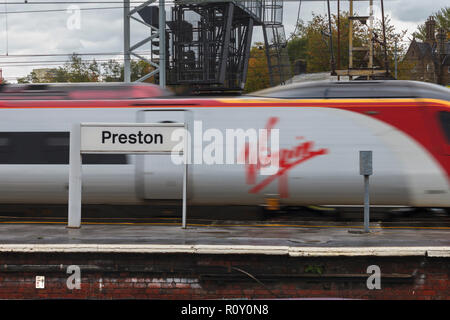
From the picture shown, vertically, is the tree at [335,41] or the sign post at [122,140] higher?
the tree at [335,41]

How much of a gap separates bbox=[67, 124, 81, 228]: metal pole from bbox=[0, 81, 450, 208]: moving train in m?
1.99

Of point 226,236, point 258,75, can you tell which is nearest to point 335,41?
point 258,75

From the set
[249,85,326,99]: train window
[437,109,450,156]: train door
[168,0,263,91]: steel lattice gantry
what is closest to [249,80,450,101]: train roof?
[249,85,326,99]: train window

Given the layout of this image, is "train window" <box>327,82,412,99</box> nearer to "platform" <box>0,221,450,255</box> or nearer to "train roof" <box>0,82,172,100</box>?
"platform" <box>0,221,450,255</box>

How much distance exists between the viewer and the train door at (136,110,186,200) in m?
12.1

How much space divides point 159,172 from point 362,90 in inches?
172

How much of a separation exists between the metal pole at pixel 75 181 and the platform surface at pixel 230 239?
0.22 metres

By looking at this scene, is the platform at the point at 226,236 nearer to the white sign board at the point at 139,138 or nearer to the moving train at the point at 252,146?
the moving train at the point at 252,146

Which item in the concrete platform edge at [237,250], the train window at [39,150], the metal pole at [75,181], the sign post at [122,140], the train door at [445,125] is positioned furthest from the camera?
the train window at [39,150]

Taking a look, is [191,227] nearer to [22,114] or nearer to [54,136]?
[54,136]

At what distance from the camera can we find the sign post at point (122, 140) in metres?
10.1

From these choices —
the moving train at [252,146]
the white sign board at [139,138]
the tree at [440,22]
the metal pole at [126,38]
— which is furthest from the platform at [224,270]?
the tree at [440,22]
